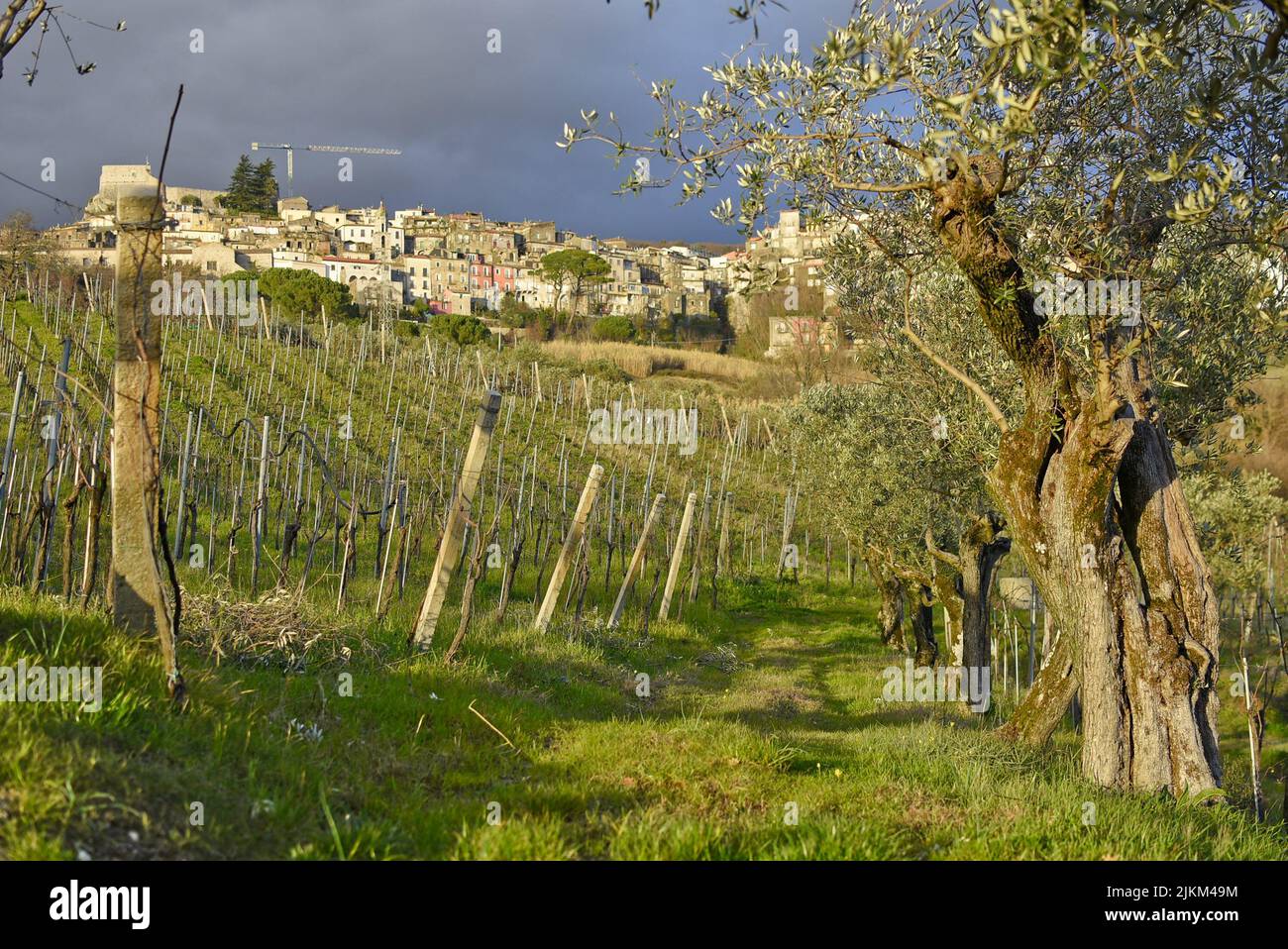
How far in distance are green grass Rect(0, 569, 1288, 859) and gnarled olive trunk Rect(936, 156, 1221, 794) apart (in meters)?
0.70

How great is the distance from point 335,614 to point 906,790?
5812mm

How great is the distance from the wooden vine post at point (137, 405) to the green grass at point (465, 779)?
A: 16.7 inches

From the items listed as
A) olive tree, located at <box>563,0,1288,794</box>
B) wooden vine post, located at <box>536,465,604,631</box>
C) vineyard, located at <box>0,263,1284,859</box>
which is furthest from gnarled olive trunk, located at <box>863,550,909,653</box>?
olive tree, located at <box>563,0,1288,794</box>

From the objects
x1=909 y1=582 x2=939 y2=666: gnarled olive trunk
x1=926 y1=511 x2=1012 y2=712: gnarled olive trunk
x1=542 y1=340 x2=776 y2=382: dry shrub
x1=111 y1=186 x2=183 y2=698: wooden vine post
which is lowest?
x1=909 y1=582 x2=939 y2=666: gnarled olive trunk

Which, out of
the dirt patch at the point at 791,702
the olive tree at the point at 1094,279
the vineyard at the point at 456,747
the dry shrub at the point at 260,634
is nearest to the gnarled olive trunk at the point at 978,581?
the vineyard at the point at 456,747

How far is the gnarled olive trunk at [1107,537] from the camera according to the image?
757 cm

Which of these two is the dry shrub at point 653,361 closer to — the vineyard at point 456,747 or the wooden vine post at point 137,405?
the vineyard at point 456,747

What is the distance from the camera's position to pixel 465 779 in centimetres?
574

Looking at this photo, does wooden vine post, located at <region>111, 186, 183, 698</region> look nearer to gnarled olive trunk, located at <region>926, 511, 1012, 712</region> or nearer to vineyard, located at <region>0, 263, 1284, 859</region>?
vineyard, located at <region>0, 263, 1284, 859</region>

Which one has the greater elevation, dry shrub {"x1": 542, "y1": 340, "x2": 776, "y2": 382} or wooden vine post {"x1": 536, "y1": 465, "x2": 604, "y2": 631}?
dry shrub {"x1": 542, "y1": 340, "x2": 776, "y2": 382}

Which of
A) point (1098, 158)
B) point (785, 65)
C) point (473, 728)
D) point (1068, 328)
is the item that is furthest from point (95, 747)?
point (1098, 158)

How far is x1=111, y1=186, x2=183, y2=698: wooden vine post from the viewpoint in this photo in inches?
209

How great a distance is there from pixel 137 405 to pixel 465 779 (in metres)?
2.96
